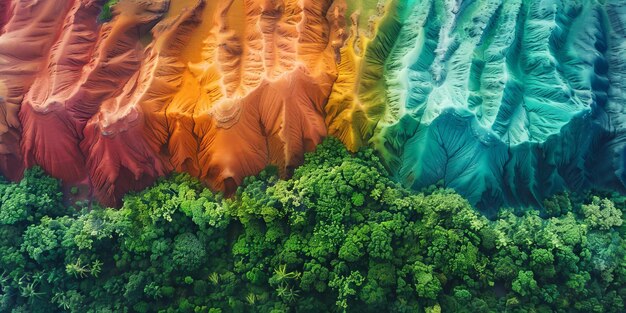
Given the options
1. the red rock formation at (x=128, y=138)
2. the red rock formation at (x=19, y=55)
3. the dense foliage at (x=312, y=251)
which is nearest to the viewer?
the dense foliage at (x=312, y=251)

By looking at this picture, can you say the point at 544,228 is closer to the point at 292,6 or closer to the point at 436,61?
the point at 436,61

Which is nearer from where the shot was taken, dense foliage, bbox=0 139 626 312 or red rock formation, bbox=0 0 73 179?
dense foliage, bbox=0 139 626 312

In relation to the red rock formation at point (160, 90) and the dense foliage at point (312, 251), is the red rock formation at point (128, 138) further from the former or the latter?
the dense foliage at point (312, 251)

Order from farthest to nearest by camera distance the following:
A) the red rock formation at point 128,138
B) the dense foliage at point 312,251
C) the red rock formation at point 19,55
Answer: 1. the red rock formation at point 19,55
2. the red rock formation at point 128,138
3. the dense foliage at point 312,251

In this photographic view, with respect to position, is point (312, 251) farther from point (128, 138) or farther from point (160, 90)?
point (160, 90)

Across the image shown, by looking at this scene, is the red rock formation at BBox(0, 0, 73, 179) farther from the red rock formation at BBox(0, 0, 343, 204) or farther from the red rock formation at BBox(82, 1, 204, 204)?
the red rock formation at BBox(82, 1, 204, 204)

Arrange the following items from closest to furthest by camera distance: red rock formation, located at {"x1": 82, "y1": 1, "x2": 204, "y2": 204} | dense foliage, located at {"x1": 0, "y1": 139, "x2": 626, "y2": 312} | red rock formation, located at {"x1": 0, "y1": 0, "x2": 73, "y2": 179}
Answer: dense foliage, located at {"x1": 0, "y1": 139, "x2": 626, "y2": 312}
red rock formation, located at {"x1": 82, "y1": 1, "x2": 204, "y2": 204}
red rock formation, located at {"x1": 0, "y1": 0, "x2": 73, "y2": 179}

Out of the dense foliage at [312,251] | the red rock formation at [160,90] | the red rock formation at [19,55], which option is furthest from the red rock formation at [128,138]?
the red rock formation at [19,55]

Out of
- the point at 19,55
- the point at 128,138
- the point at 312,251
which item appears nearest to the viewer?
the point at 312,251

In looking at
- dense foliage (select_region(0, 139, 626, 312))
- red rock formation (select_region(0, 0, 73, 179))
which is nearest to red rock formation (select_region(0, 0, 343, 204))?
red rock formation (select_region(0, 0, 73, 179))

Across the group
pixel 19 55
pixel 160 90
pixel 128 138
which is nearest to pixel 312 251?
pixel 128 138
